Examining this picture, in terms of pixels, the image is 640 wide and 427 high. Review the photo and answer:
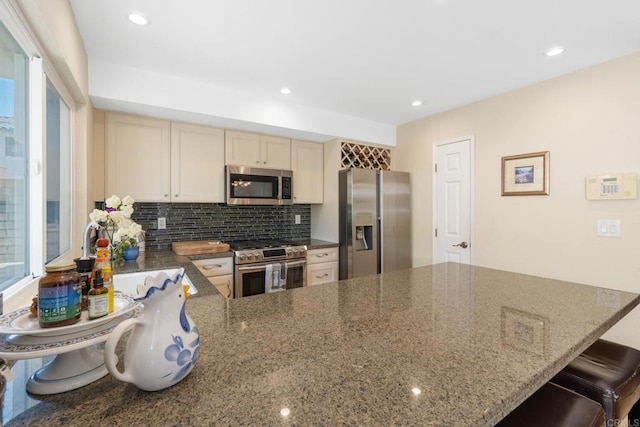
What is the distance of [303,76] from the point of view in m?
2.51

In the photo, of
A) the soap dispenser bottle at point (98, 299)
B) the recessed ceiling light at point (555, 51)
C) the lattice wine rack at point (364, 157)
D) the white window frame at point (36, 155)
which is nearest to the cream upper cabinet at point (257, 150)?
the lattice wine rack at point (364, 157)

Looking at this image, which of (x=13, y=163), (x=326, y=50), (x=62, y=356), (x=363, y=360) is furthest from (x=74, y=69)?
(x=363, y=360)

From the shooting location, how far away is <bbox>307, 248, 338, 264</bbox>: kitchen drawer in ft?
10.9

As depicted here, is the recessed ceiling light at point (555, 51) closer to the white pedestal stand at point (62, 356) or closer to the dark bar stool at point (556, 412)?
the dark bar stool at point (556, 412)

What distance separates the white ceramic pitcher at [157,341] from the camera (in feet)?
1.90

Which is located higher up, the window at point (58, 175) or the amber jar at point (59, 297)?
the window at point (58, 175)

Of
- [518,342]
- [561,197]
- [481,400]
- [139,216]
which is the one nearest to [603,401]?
[518,342]

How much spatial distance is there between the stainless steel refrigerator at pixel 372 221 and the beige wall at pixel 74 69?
7.70 ft

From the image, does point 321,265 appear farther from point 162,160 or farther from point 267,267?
point 162,160

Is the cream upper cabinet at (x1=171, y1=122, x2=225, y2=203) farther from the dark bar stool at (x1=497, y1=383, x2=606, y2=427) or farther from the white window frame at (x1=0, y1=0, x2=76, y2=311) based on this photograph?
the dark bar stool at (x1=497, y1=383, x2=606, y2=427)

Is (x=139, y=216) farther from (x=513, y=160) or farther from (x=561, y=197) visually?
(x=561, y=197)

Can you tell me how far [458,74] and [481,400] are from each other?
8.32 ft

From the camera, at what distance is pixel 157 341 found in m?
0.59

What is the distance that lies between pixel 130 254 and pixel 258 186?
4.54ft
